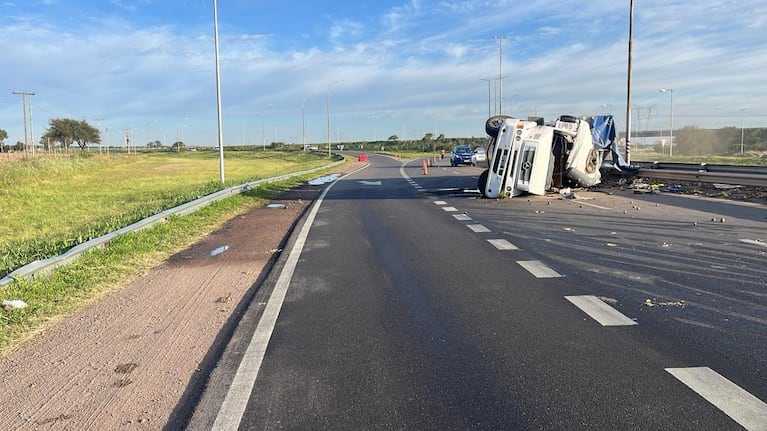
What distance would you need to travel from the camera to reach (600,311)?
5.77 m

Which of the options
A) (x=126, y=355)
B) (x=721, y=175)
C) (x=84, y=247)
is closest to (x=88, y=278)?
(x=84, y=247)

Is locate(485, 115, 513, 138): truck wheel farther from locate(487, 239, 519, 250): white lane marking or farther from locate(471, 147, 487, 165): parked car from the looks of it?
locate(487, 239, 519, 250): white lane marking

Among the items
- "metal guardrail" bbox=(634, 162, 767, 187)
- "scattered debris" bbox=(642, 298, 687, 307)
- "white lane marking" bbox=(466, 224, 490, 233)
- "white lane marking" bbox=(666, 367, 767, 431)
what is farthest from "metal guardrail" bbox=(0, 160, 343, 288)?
"metal guardrail" bbox=(634, 162, 767, 187)

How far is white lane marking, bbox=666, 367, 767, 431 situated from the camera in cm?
350

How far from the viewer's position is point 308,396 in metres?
4.01

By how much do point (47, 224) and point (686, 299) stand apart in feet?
48.5

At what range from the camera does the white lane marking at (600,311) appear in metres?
5.41

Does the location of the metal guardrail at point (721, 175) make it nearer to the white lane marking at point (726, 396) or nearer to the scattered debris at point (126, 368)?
the white lane marking at point (726, 396)

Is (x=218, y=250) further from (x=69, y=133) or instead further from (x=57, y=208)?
(x=69, y=133)

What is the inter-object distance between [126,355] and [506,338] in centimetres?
319

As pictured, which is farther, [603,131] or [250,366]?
[603,131]

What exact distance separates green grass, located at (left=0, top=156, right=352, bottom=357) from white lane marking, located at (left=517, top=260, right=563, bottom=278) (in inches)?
206

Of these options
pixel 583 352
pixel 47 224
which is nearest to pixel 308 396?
pixel 583 352

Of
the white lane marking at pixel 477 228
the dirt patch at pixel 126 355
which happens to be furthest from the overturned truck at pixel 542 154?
the dirt patch at pixel 126 355
